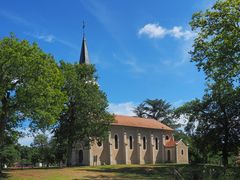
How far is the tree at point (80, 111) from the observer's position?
56219 millimetres

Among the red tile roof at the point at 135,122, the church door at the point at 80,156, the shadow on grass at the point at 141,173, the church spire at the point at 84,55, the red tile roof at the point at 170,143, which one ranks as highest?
the church spire at the point at 84,55

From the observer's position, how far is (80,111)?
57000 millimetres

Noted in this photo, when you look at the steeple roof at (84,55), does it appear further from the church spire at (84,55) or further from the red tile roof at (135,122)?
the red tile roof at (135,122)

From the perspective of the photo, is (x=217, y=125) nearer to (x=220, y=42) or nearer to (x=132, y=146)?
(x=132, y=146)

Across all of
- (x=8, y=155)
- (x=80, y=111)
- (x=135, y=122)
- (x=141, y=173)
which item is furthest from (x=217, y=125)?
(x=8, y=155)

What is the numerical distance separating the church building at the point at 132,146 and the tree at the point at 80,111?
9.93 meters

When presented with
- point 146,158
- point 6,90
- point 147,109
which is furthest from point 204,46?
point 147,109

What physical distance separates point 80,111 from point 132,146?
26162mm

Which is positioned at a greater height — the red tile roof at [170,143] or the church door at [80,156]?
the red tile roof at [170,143]

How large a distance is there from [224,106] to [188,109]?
250 inches

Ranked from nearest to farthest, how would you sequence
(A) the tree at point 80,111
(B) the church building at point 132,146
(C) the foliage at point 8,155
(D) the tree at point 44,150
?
1. (A) the tree at point 80,111
2. (B) the church building at point 132,146
3. (C) the foliage at point 8,155
4. (D) the tree at point 44,150

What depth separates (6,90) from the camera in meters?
38.8

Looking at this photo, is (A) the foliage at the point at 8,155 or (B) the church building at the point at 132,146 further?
(A) the foliage at the point at 8,155

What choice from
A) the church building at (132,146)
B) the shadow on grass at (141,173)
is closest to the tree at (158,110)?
the church building at (132,146)
